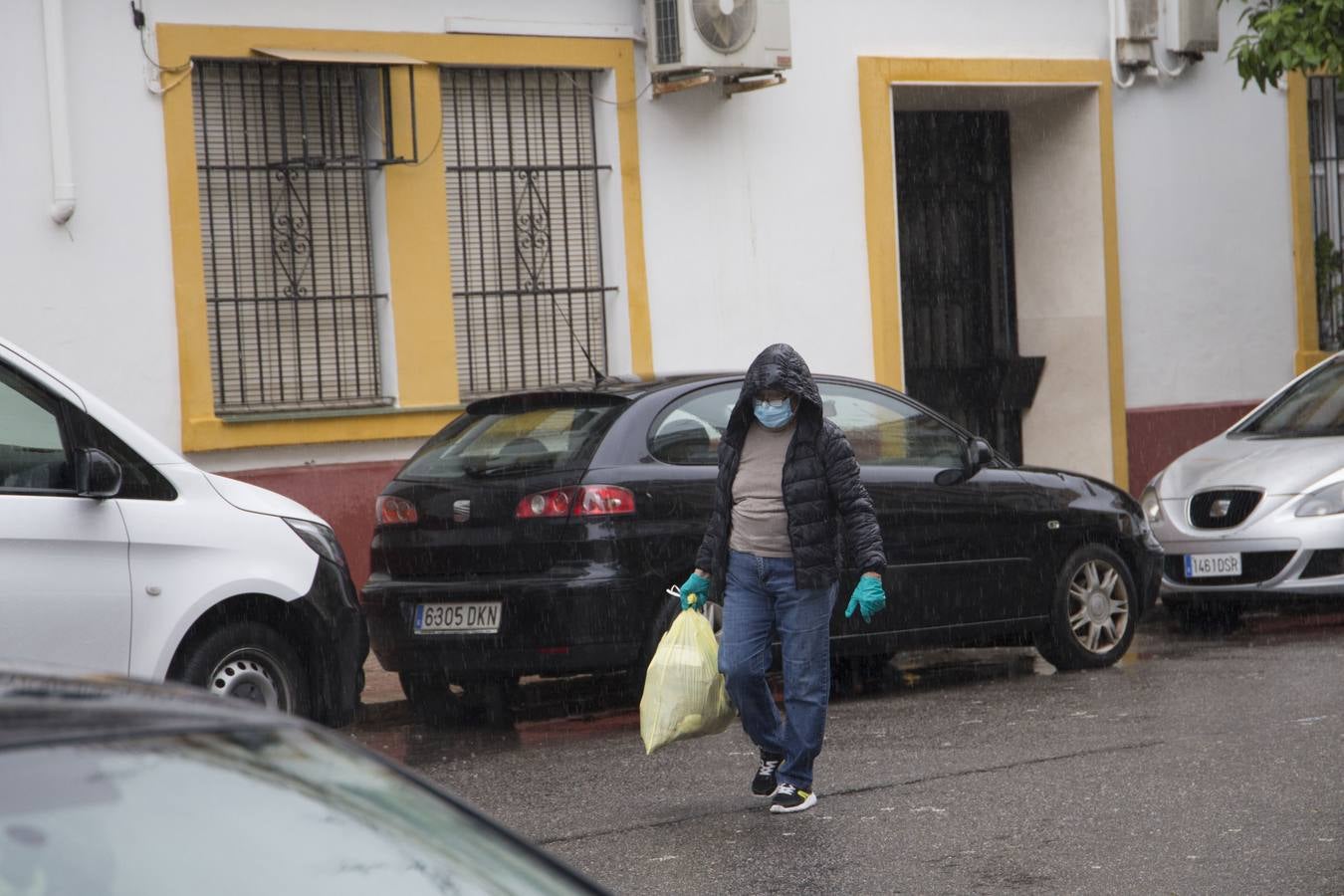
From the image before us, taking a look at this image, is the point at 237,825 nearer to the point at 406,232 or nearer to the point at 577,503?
the point at 577,503

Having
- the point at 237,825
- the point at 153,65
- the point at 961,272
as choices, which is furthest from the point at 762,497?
the point at 961,272

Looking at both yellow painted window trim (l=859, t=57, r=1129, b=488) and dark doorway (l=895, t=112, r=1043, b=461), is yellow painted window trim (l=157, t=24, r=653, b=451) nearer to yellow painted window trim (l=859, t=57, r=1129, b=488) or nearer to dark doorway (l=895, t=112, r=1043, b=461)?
yellow painted window trim (l=859, t=57, r=1129, b=488)

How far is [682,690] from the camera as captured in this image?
7.21m

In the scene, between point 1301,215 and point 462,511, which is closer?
point 462,511

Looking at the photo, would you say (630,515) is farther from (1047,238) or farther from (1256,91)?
(1256,91)

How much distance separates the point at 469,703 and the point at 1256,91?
9.92 m

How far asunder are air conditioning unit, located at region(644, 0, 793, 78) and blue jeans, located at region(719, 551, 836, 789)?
6680 millimetres

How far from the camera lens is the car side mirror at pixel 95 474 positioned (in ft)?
22.6

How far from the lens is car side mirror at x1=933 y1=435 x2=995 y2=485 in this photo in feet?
32.1

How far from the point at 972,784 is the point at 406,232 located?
21.8 ft

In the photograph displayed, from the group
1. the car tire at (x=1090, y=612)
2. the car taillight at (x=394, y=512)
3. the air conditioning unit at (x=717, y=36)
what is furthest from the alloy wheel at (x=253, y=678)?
the air conditioning unit at (x=717, y=36)

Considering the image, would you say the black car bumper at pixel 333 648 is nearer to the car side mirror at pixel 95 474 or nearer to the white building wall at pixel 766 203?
the car side mirror at pixel 95 474

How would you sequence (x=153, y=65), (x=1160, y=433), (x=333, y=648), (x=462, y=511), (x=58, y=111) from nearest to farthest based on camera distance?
1. (x=333, y=648)
2. (x=462, y=511)
3. (x=58, y=111)
4. (x=153, y=65)
5. (x=1160, y=433)

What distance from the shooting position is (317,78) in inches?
501
